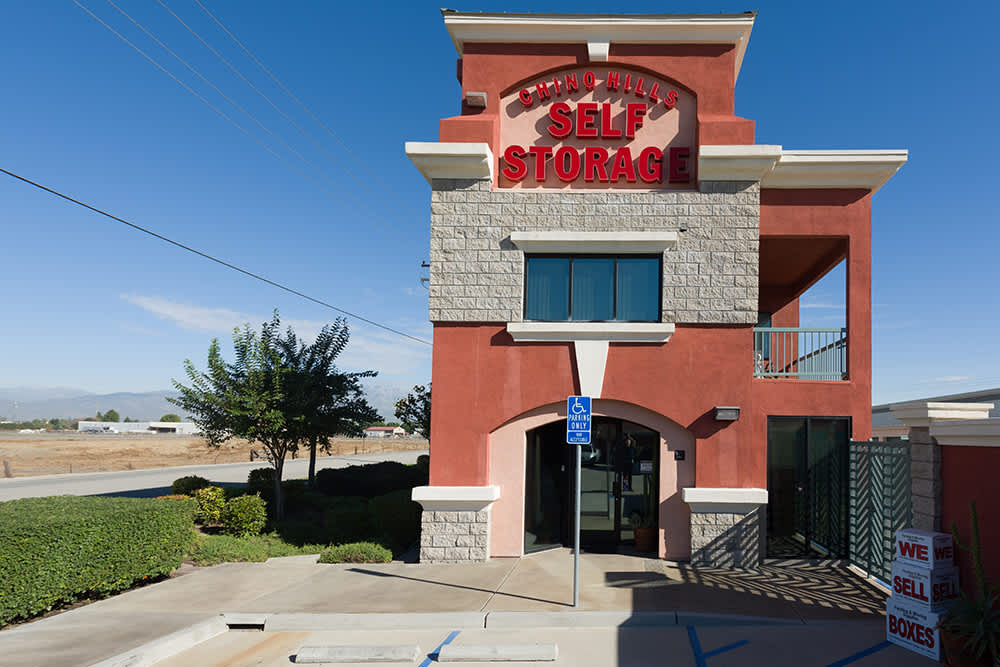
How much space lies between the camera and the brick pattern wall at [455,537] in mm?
13094

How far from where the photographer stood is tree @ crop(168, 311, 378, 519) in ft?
60.1

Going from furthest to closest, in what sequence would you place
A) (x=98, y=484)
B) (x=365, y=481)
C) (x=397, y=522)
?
1. (x=98, y=484)
2. (x=365, y=481)
3. (x=397, y=522)

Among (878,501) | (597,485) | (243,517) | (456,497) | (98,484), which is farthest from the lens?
(98,484)

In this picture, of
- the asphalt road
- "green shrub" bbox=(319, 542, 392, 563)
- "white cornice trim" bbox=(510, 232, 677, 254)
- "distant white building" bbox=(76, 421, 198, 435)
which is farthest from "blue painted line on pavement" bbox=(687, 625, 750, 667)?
"distant white building" bbox=(76, 421, 198, 435)

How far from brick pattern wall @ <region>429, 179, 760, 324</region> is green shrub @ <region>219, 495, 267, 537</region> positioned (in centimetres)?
755

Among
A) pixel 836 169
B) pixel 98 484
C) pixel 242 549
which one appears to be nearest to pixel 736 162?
pixel 836 169

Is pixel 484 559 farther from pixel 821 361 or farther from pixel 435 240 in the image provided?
pixel 821 361

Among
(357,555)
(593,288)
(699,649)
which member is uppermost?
(593,288)

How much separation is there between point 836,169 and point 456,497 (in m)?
10.0

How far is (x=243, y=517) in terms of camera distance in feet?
55.0

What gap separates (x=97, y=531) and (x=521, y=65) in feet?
37.9

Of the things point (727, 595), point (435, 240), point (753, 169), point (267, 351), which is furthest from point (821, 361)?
point (267, 351)

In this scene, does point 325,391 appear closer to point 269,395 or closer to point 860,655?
point 269,395

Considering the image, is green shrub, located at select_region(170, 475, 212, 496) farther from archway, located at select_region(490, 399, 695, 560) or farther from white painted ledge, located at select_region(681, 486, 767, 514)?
white painted ledge, located at select_region(681, 486, 767, 514)
